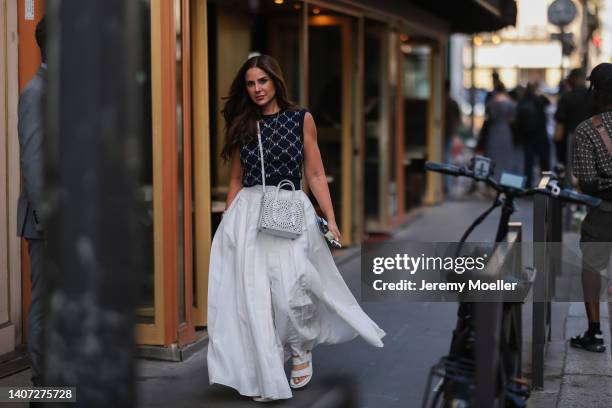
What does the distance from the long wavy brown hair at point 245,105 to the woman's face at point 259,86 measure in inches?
0.9

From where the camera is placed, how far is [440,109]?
15805mm

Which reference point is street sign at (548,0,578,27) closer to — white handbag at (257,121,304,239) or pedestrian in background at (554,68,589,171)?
pedestrian in background at (554,68,589,171)

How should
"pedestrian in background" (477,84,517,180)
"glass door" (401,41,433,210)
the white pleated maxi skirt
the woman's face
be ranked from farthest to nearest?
"pedestrian in background" (477,84,517,180), "glass door" (401,41,433,210), the woman's face, the white pleated maxi skirt

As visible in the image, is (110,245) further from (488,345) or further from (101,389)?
(488,345)

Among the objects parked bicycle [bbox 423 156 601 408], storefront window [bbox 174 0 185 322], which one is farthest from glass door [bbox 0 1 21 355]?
parked bicycle [bbox 423 156 601 408]

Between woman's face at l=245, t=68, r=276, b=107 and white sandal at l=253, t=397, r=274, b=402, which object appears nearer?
white sandal at l=253, t=397, r=274, b=402

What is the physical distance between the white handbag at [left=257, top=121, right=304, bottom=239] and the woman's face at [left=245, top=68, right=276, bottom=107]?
330 millimetres

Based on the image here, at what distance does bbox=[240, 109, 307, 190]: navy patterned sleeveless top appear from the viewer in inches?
208

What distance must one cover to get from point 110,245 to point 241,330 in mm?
3313

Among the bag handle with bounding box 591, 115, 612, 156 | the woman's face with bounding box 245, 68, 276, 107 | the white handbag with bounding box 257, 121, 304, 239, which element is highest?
the woman's face with bounding box 245, 68, 276, 107

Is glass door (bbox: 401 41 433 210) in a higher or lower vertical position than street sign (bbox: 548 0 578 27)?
lower

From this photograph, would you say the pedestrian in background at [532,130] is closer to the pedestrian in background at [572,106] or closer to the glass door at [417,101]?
the pedestrian in background at [572,106]

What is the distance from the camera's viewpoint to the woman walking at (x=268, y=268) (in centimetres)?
512

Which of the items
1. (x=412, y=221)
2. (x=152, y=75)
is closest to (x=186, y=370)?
(x=152, y=75)
